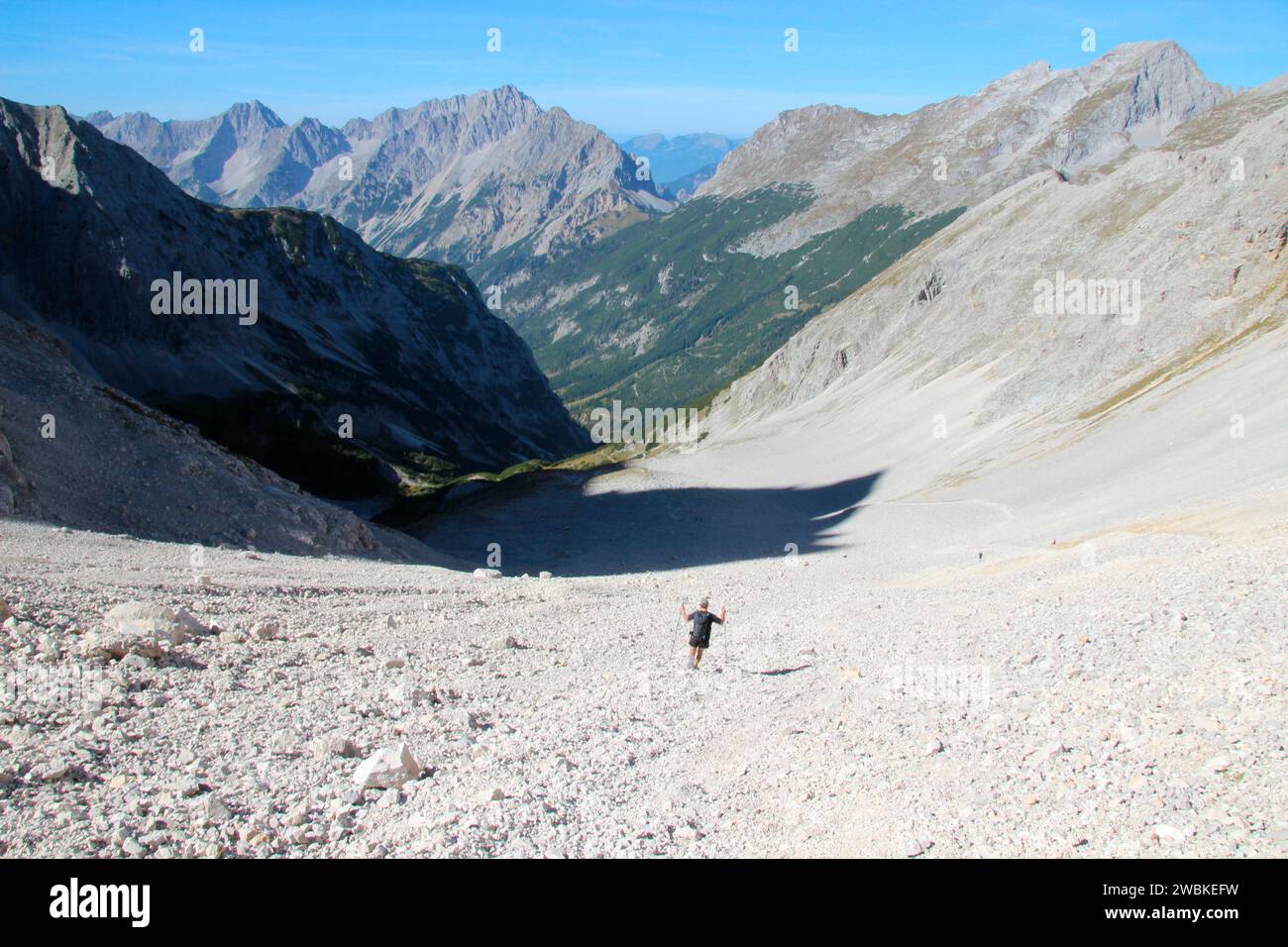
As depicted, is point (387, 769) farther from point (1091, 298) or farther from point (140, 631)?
point (1091, 298)

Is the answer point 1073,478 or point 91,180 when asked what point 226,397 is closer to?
point 91,180

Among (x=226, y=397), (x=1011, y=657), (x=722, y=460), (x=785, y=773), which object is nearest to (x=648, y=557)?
(x=1011, y=657)

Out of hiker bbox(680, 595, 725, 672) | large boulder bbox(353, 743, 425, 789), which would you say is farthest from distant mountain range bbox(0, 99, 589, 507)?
large boulder bbox(353, 743, 425, 789)

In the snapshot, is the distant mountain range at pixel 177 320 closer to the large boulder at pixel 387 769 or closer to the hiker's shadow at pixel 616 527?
the hiker's shadow at pixel 616 527

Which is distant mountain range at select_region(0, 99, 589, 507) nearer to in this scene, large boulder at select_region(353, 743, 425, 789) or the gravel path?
the gravel path

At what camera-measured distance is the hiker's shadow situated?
153ft

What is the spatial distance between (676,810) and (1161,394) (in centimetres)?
6151

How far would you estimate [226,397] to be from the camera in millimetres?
105312

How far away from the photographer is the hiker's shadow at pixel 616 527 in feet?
153

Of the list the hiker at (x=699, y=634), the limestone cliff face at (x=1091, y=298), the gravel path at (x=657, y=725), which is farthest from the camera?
the limestone cliff face at (x=1091, y=298)

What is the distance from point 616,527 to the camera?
53562mm

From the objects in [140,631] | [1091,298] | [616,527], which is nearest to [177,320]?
[616,527]

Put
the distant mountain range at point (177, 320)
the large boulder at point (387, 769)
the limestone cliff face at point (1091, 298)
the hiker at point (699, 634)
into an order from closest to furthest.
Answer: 1. the large boulder at point (387, 769)
2. the hiker at point (699, 634)
3. the limestone cliff face at point (1091, 298)
4. the distant mountain range at point (177, 320)

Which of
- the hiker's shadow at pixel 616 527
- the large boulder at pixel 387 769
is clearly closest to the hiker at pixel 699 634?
the large boulder at pixel 387 769
